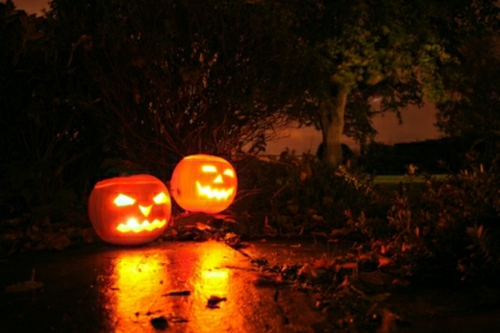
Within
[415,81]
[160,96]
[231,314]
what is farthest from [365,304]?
[415,81]

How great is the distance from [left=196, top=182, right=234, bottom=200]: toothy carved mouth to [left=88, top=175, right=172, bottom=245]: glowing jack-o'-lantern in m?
1.06

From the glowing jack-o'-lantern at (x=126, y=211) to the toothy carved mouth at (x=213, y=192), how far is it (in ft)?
3.48

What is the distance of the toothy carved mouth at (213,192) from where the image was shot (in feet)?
25.5

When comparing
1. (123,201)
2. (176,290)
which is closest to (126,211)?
(123,201)

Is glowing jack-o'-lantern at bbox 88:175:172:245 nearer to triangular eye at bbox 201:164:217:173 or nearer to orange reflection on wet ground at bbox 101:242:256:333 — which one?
orange reflection on wet ground at bbox 101:242:256:333

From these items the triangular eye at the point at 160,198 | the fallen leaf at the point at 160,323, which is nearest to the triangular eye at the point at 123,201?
the triangular eye at the point at 160,198

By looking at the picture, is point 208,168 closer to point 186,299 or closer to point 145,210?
point 145,210

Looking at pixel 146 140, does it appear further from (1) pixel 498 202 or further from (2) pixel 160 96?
(1) pixel 498 202

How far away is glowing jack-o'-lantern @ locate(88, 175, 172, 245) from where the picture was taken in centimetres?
652

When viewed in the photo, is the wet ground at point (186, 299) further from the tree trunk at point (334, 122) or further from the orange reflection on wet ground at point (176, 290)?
the tree trunk at point (334, 122)

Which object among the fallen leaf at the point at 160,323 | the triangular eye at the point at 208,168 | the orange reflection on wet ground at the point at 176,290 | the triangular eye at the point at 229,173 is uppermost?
the triangular eye at the point at 208,168

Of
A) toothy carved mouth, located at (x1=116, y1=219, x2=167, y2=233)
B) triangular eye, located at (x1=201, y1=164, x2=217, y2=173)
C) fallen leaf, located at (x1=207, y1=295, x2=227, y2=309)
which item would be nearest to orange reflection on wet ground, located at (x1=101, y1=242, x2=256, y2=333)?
fallen leaf, located at (x1=207, y1=295, x2=227, y2=309)

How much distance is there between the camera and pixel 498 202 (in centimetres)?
440

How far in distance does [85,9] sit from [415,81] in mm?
18723
